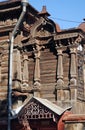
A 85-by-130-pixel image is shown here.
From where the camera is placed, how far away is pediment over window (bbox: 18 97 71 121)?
1359 centimetres

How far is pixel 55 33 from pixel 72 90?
8.89 feet

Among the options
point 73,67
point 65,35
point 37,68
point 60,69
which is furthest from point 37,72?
point 65,35

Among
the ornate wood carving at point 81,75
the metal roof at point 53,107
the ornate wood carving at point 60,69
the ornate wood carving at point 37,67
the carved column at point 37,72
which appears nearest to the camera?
the metal roof at point 53,107

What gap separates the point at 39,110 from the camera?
13.9m

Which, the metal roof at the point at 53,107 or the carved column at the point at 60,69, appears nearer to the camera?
the metal roof at the point at 53,107

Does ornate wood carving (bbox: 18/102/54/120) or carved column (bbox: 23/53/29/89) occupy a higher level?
carved column (bbox: 23/53/29/89)

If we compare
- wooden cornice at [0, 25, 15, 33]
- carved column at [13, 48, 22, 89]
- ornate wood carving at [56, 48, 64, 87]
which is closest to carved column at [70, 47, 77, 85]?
ornate wood carving at [56, 48, 64, 87]

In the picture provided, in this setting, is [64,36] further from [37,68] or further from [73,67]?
[37,68]

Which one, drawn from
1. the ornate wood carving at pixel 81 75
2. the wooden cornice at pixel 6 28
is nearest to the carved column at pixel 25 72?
Result: the wooden cornice at pixel 6 28

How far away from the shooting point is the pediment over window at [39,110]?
13587mm

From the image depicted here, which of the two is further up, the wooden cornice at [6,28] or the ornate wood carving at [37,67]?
the wooden cornice at [6,28]

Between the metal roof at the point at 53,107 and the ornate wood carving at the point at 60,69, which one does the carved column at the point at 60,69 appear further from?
the metal roof at the point at 53,107

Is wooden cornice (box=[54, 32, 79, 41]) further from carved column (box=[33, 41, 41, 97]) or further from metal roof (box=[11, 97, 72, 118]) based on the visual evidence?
metal roof (box=[11, 97, 72, 118])

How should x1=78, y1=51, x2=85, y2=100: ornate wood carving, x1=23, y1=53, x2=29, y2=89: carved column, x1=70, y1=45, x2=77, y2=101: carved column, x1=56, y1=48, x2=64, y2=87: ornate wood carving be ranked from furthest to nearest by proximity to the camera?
x1=23, y1=53, x2=29, y2=89: carved column, x1=78, y1=51, x2=85, y2=100: ornate wood carving, x1=56, y1=48, x2=64, y2=87: ornate wood carving, x1=70, y1=45, x2=77, y2=101: carved column
